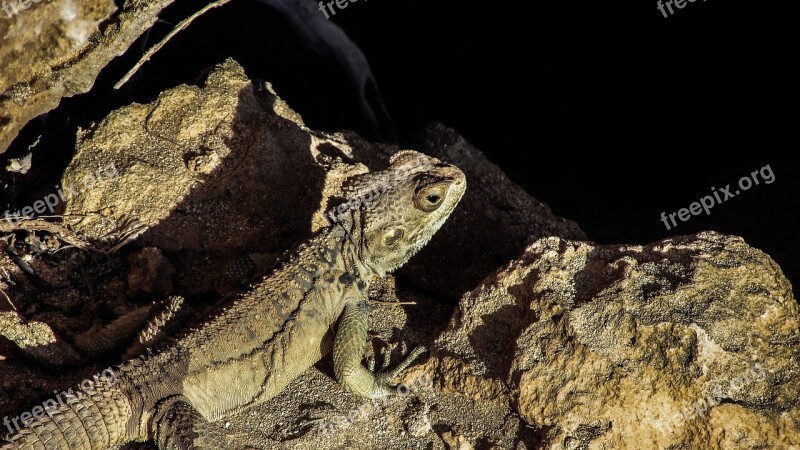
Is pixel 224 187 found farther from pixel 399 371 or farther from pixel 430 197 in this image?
pixel 399 371

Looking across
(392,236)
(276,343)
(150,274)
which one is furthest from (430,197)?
(150,274)

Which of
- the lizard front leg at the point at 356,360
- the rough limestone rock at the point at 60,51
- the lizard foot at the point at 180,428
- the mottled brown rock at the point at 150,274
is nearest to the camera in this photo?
the lizard foot at the point at 180,428

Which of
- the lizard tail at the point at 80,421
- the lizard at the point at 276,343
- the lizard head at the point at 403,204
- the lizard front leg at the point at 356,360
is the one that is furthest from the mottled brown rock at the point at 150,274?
the lizard head at the point at 403,204

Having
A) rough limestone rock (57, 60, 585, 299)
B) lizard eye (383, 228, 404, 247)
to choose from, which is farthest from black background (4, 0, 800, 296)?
lizard eye (383, 228, 404, 247)

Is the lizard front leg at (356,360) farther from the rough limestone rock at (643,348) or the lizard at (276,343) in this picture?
the rough limestone rock at (643,348)

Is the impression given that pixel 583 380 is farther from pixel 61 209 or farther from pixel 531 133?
pixel 61 209

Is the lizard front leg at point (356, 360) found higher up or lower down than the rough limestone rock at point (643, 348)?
higher up
